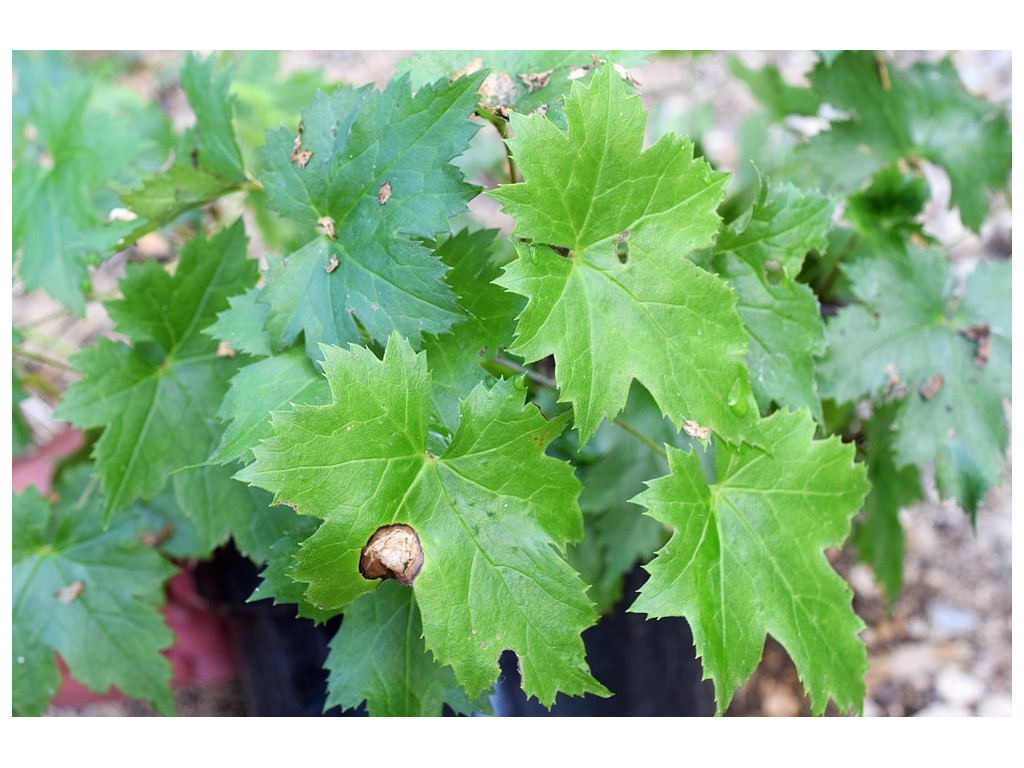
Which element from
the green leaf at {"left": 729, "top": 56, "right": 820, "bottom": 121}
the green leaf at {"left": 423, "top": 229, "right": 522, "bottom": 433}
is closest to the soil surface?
the green leaf at {"left": 729, "top": 56, "right": 820, "bottom": 121}

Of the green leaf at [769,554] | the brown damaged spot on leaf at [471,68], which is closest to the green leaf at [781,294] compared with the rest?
the green leaf at [769,554]

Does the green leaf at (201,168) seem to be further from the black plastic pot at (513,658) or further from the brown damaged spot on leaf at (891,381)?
the brown damaged spot on leaf at (891,381)

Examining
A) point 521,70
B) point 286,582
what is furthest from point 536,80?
point 286,582

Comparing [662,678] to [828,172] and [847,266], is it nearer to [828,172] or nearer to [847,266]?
[847,266]

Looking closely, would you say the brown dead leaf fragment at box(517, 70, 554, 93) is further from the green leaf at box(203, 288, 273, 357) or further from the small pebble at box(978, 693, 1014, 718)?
the small pebble at box(978, 693, 1014, 718)

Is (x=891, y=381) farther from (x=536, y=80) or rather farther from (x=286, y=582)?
(x=286, y=582)
